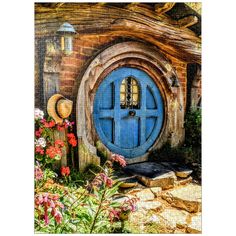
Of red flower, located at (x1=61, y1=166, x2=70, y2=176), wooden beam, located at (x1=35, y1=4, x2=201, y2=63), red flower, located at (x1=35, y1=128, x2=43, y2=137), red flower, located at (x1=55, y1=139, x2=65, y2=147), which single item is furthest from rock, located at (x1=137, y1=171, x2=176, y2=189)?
wooden beam, located at (x1=35, y1=4, x2=201, y2=63)

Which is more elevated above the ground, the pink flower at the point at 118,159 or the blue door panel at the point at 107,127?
the blue door panel at the point at 107,127

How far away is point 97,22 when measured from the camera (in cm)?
327

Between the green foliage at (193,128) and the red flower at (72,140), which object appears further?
the green foliage at (193,128)

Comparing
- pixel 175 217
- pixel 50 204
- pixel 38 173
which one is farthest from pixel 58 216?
pixel 175 217

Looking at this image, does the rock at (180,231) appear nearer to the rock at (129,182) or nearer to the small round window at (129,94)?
the rock at (129,182)

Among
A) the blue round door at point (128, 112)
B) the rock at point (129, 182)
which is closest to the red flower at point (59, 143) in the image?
the blue round door at point (128, 112)

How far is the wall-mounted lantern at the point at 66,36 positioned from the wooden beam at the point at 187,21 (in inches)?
39.4

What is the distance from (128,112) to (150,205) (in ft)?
2.86

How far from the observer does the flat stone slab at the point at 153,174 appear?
3.40 meters

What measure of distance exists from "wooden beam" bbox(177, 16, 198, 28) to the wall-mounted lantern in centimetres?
100

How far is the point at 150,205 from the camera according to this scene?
3365 millimetres

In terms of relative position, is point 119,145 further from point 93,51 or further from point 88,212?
point 93,51

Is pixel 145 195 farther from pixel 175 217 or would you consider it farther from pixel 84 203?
pixel 84 203

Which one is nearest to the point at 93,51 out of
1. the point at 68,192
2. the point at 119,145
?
the point at 119,145
